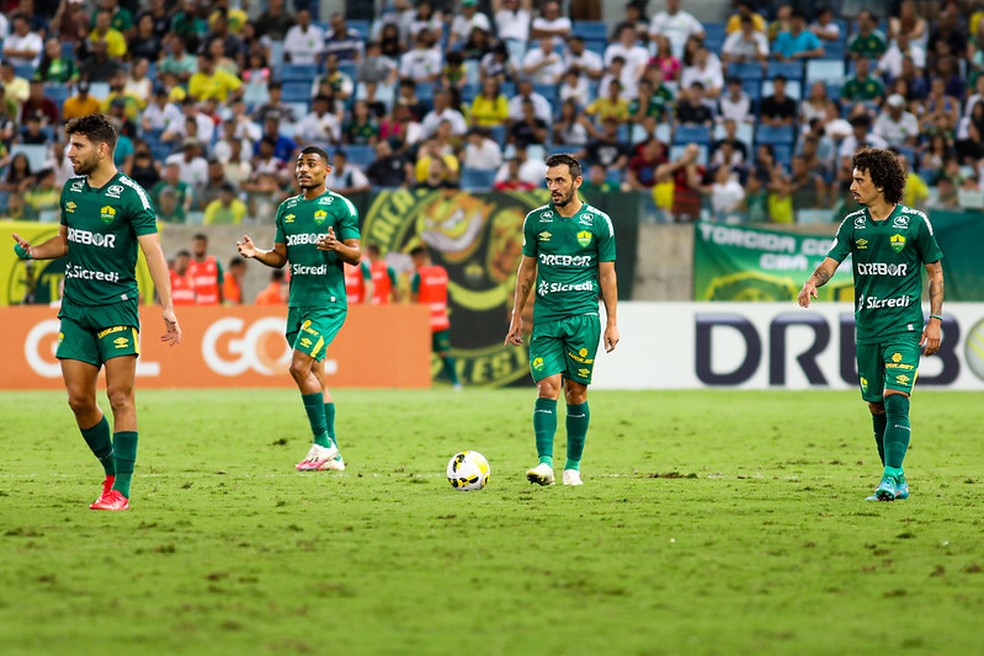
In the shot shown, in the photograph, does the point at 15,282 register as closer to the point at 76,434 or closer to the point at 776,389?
the point at 76,434

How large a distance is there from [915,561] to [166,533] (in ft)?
12.4

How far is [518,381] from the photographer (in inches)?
919

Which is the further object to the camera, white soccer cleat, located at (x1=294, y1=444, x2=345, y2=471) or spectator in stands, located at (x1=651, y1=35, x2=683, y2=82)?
spectator in stands, located at (x1=651, y1=35, x2=683, y2=82)

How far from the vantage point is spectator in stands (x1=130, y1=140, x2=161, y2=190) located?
2394 centimetres

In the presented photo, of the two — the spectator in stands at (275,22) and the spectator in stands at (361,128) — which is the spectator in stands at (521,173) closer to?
the spectator in stands at (361,128)

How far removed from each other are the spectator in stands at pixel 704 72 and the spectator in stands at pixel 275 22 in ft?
26.0

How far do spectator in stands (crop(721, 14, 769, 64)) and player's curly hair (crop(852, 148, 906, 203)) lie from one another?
57.4 feet

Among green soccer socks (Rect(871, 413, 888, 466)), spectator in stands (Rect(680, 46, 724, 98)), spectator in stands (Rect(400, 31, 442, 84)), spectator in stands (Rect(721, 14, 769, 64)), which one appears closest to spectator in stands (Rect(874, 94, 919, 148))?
spectator in stands (Rect(721, 14, 769, 64))

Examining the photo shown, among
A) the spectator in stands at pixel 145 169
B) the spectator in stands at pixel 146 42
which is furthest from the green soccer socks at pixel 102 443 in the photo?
the spectator in stands at pixel 146 42

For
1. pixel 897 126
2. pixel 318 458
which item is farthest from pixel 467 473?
pixel 897 126

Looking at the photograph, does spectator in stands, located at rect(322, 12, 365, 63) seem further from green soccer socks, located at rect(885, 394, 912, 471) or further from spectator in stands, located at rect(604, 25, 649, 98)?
green soccer socks, located at rect(885, 394, 912, 471)

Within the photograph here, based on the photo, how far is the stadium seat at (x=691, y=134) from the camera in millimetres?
25297

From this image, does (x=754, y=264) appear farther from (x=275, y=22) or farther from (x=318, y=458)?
(x=318, y=458)

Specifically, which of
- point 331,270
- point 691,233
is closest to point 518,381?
point 691,233
